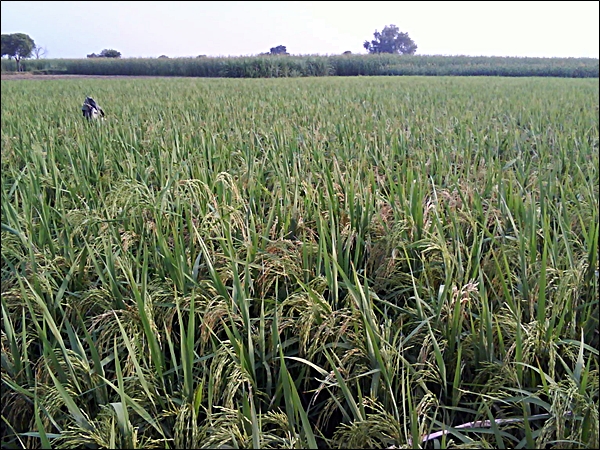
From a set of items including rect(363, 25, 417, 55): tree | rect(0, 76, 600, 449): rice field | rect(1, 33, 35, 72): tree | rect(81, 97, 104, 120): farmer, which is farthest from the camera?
rect(363, 25, 417, 55): tree

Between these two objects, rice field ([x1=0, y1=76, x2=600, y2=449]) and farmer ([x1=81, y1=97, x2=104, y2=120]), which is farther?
farmer ([x1=81, y1=97, x2=104, y2=120])

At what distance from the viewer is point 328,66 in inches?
1345

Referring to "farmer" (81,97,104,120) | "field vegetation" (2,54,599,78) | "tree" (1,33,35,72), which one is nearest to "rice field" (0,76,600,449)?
"farmer" (81,97,104,120)

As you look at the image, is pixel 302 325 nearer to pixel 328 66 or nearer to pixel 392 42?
pixel 328 66

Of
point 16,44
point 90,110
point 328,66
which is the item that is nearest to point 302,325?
point 90,110

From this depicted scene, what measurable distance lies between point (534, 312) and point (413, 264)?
0.44 meters

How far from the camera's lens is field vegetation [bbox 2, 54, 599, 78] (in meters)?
30.7

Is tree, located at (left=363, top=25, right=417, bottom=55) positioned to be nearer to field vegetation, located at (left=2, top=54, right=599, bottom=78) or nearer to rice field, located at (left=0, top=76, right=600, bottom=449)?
field vegetation, located at (left=2, top=54, right=599, bottom=78)

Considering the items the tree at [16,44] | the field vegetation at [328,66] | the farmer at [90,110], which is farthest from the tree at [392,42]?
the farmer at [90,110]

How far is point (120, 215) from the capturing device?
215 centimetres

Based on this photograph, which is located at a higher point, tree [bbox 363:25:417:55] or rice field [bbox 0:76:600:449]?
tree [bbox 363:25:417:55]

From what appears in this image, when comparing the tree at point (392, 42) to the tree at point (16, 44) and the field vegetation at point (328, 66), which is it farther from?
the tree at point (16, 44)

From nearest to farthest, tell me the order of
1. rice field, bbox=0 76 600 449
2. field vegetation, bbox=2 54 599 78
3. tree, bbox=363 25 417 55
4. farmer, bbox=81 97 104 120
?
rice field, bbox=0 76 600 449
farmer, bbox=81 97 104 120
field vegetation, bbox=2 54 599 78
tree, bbox=363 25 417 55

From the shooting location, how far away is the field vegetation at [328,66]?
3070 centimetres
